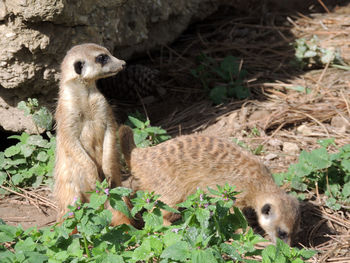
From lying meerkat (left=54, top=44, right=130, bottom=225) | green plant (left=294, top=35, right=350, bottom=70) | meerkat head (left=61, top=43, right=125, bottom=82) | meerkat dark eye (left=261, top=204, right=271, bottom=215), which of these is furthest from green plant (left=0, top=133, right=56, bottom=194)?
green plant (left=294, top=35, right=350, bottom=70)

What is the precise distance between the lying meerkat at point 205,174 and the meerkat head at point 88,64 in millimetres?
485

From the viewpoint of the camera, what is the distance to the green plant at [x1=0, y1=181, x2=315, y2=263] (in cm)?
211

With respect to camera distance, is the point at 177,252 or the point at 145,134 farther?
the point at 145,134

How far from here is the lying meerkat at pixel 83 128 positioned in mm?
3033

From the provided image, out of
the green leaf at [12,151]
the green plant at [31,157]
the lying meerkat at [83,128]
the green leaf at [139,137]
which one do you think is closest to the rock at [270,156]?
the green leaf at [139,137]

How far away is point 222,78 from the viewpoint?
16.1 feet

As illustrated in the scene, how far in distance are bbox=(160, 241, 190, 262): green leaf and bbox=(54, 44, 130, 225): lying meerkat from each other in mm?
1018

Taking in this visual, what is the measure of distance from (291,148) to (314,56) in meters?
1.46

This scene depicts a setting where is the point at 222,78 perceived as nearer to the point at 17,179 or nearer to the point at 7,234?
the point at 17,179

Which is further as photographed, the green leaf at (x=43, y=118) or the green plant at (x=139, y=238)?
the green leaf at (x=43, y=118)

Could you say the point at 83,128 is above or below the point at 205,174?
above

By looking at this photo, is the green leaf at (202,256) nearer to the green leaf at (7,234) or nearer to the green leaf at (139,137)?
the green leaf at (7,234)

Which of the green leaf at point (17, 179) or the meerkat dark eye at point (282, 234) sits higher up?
the green leaf at point (17, 179)

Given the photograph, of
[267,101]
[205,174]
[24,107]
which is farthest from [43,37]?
[267,101]
